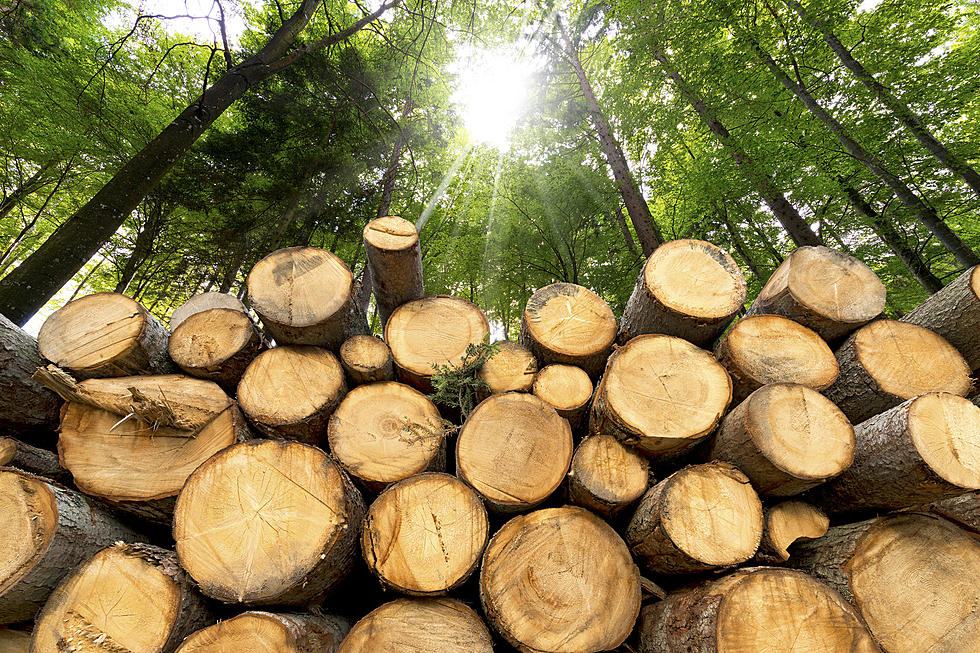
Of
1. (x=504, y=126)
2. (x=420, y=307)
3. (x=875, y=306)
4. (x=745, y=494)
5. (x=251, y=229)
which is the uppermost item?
(x=504, y=126)

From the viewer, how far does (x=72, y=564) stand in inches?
55.6

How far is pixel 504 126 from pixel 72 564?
9.37 metres

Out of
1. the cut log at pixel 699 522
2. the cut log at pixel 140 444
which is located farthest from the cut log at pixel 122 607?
the cut log at pixel 699 522

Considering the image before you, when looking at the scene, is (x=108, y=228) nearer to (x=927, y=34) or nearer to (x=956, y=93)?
(x=956, y=93)

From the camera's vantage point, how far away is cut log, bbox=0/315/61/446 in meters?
1.75

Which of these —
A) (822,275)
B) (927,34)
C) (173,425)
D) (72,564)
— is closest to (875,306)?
(822,275)

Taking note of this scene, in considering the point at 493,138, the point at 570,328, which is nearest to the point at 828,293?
the point at 570,328

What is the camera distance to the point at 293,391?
187cm

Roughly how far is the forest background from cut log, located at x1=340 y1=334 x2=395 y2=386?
1.99m

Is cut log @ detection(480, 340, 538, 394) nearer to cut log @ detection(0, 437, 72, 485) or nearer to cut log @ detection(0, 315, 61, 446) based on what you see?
cut log @ detection(0, 437, 72, 485)

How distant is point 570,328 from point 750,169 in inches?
186

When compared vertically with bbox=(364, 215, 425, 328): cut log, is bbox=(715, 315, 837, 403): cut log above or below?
below

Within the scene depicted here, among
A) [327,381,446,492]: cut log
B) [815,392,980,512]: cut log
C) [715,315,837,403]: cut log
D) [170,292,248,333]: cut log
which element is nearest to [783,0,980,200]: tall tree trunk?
[715,315,837,403]: cut log

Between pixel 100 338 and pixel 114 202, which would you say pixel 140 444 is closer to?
pixel 100 338
